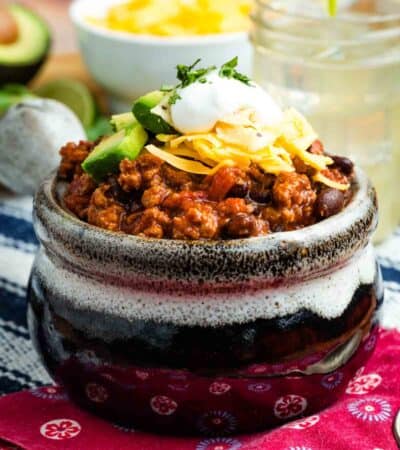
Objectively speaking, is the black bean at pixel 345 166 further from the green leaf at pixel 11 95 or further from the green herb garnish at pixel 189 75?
the green leaf at pixel 11 95

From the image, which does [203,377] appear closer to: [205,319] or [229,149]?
[205,319]

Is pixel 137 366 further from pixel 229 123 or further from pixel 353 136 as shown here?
pixel 353 136

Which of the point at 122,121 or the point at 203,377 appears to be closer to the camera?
the point at 203,377

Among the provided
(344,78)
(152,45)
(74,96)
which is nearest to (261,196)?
(344,78)

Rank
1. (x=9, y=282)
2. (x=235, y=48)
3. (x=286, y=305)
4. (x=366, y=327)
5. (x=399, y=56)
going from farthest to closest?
(x=235, y=48)
(x=399, y=56)
(x=9, y=282)
(x=366, y=327)
(x=286, y=305)

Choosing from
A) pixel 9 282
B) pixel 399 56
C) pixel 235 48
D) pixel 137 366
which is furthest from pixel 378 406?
pixel 235 48

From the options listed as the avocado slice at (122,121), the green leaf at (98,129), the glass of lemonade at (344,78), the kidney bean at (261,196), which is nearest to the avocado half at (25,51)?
the green leaf at (98,129)

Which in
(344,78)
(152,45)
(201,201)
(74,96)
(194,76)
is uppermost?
(194,76)
